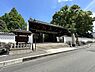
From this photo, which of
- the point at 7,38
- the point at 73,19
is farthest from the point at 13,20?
the point at 7,38

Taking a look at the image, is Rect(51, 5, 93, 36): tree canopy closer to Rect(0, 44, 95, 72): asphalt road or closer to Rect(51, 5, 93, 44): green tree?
Rect(51, 5, 93, 44): green tree

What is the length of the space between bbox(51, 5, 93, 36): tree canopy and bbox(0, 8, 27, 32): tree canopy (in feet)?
43.3

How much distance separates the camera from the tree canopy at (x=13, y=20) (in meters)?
49.6

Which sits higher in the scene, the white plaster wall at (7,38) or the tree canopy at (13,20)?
the tree canopy at (13,20)

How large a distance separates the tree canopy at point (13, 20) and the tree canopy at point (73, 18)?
43.3ft

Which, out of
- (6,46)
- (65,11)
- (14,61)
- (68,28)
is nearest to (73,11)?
(65,11)

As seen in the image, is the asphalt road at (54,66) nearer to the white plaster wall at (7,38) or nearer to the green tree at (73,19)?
the white plaster wall at (7,38)

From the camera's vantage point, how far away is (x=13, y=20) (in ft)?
169

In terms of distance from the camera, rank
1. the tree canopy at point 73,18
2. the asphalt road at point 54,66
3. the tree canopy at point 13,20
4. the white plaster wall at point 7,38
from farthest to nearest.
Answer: the tree canopy at point 13,20 → the tree canopy at point 73,18 → the white plaster wall at point 7,38 → the asphalt road at point 54,66

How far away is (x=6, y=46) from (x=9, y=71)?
9.27 m

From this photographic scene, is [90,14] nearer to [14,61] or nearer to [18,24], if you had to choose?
[18,24]

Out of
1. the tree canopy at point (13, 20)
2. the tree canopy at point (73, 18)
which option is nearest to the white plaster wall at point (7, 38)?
the tree canopy at point (73, 18)

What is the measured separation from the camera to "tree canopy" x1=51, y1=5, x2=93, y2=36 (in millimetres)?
39469

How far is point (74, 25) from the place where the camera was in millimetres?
40281
